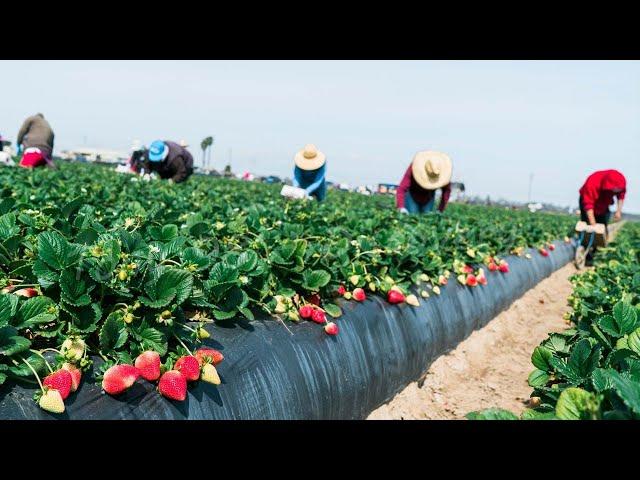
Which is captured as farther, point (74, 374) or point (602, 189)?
point (602, 189)

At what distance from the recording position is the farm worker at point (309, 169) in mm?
10078

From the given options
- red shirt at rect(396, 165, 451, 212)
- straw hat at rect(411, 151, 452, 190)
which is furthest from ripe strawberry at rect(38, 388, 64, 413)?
straw hat at rect(411, 151, 452, 190)

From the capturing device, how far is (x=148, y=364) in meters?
1.86

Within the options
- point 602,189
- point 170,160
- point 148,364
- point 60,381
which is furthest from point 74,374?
point 170,160

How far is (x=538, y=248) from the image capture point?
9695 millimetres

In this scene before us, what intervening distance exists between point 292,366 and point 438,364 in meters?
2.33

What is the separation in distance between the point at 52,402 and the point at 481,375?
161 inches

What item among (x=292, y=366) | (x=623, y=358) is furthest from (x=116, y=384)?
(x=623, y=358)

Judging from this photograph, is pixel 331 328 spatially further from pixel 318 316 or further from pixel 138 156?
pixel 138 156
